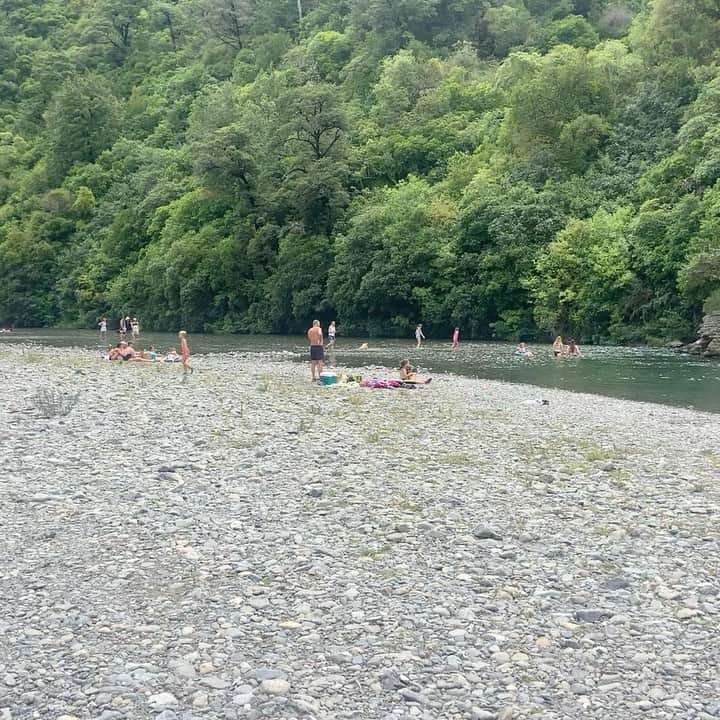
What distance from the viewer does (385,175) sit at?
79375 millimetres

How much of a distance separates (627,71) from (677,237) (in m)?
25.2

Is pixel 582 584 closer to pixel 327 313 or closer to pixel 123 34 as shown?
pixel 327 313

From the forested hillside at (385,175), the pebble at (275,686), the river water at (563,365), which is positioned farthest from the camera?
the forested hillside at (385,175)

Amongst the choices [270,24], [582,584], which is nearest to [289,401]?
[582,584]

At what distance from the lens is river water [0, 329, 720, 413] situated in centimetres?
2812

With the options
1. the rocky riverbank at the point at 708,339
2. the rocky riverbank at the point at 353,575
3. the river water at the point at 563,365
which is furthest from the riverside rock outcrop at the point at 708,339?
the rocky riverbank at the point at 353,575

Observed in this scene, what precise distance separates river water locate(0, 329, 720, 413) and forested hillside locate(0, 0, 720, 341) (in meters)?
7.05

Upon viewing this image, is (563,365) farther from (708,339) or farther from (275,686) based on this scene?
(275,686)

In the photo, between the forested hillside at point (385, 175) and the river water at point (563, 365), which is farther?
the forested hillside at point (385, 175)

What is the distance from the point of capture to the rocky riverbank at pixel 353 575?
19.6 ft

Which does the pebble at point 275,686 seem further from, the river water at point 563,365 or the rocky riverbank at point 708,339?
the rocky riverbank at point 708,339

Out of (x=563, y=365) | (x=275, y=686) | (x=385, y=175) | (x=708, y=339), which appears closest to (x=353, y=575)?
(x=275, y=686)

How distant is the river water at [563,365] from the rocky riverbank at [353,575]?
13.0 meters

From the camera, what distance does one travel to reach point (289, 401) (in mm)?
21422
